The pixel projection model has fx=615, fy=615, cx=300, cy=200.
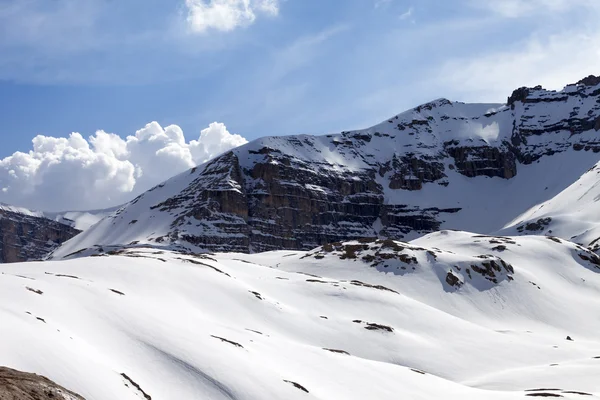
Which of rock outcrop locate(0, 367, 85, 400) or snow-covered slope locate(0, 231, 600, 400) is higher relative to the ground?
snow-covered slope locate(0, 231, 600, 400)

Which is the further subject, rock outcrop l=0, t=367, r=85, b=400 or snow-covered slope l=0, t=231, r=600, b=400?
snow-covered slope l=0, t=231, r=600, b=400

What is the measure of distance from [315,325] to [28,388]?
139ft

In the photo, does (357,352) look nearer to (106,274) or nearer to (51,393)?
(106,274)

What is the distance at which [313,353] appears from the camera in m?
41.4

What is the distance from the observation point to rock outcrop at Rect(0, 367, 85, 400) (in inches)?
673

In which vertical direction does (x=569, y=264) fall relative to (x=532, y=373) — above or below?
above

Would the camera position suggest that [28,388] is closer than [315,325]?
Yes

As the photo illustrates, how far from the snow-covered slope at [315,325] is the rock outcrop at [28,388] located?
5.37 feet

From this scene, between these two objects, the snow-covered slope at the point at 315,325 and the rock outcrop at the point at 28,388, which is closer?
the rock outcrop at the point at 28,388

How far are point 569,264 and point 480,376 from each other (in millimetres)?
74507

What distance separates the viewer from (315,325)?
5841 centimetres

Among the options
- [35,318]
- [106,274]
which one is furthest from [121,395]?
[106,274]

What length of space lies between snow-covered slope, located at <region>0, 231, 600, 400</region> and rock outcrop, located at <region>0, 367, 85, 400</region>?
1.64m

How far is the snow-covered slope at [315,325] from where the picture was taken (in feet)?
86.6
